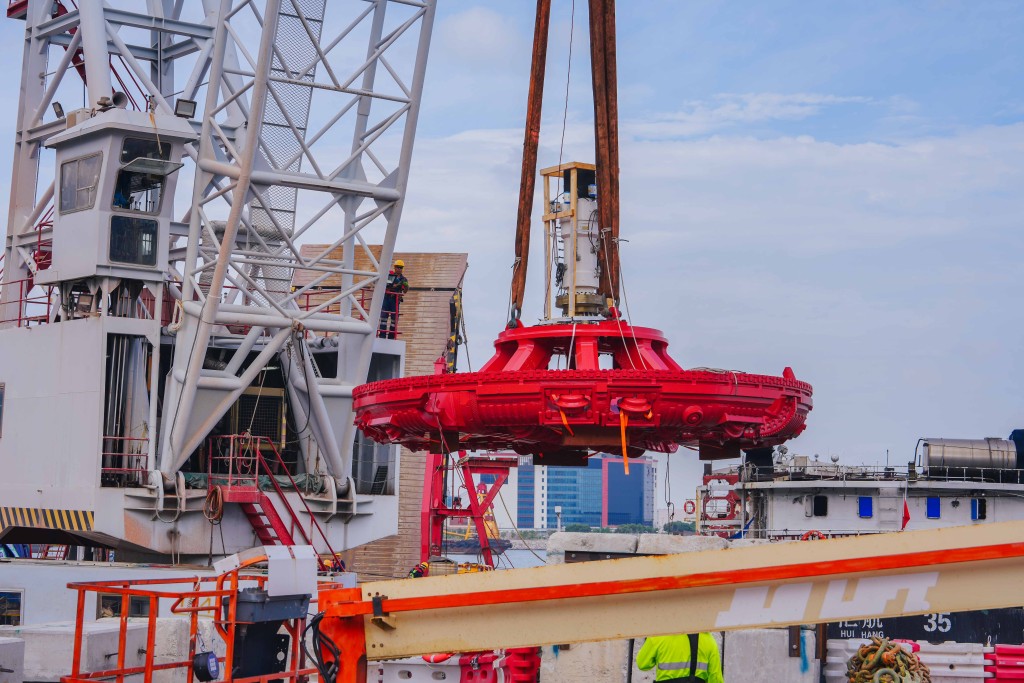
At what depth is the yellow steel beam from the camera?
8.06 m

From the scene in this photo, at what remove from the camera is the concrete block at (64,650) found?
15797 millimetres

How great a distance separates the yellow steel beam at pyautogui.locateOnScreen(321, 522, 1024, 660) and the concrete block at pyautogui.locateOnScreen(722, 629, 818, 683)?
8677mm

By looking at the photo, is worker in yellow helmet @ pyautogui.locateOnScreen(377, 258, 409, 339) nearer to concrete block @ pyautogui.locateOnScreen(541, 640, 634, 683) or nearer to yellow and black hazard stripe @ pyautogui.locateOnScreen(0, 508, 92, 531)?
yellow and black hazard stripe @ pyautogui.locateOnScreen(0, 508, 92, 531)

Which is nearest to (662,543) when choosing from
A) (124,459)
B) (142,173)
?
(124,459)

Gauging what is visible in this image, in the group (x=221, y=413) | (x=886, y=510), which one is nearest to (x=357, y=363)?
(x=221, y=413)

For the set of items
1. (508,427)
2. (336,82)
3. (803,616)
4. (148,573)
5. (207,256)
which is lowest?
(148,573)

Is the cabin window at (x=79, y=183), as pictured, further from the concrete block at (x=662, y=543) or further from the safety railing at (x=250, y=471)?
the concrete block at (x=662, y=543)

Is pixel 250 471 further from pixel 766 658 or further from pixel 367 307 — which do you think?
pixel 766 658

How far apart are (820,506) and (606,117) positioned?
36.8 metres

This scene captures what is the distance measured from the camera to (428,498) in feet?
131

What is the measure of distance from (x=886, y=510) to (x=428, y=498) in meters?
17.4

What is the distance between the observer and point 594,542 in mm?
19141

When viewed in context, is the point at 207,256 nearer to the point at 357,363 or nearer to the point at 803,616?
the point at 357,363

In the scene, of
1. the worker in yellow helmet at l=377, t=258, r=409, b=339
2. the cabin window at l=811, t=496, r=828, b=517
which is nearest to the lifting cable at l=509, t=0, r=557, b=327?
the worker in yellow helmet at l=377, t=258, r=409, b=339
